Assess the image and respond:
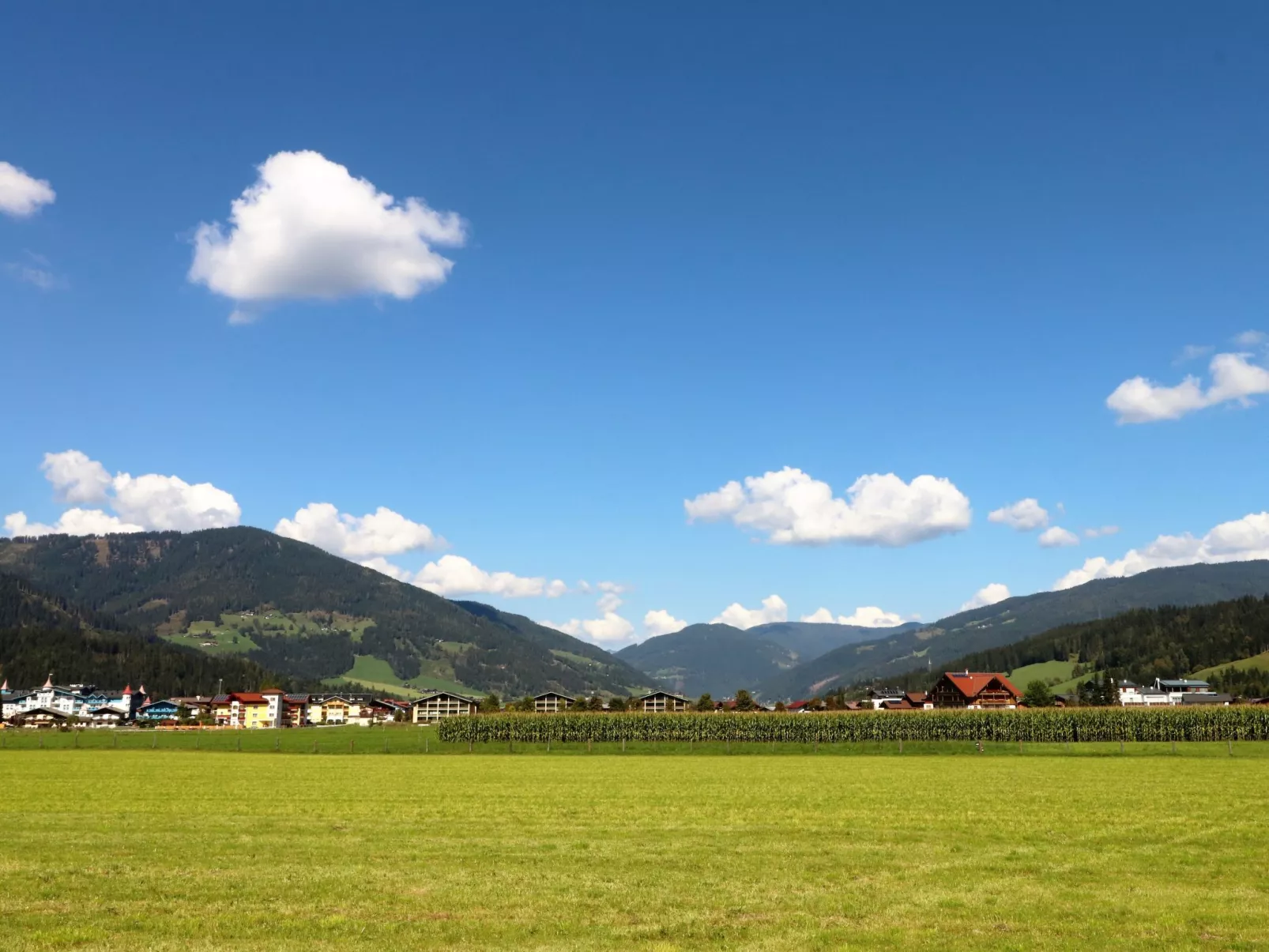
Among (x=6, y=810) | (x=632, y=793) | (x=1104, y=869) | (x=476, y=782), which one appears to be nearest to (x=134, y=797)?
(x=6, y=810)

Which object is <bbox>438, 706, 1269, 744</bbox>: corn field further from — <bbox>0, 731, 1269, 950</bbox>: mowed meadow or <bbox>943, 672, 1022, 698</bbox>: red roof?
<bbox>943, 672, 1022, 698</bbox>: red roof

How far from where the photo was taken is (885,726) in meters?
98.4

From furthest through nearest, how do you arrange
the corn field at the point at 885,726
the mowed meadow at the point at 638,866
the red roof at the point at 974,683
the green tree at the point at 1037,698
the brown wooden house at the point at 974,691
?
1. the green tree at the point at 1037,698
2. the red roof at the point at 974,683
3. the brown wooden house at the point at 974,691
4. the corn field at the point at 885,726
5. the mowed meadow at the point at 638,866

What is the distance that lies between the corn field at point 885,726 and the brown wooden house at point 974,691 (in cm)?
8194

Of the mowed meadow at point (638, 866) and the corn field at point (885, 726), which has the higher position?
the mowed meadow at point (638, 866)

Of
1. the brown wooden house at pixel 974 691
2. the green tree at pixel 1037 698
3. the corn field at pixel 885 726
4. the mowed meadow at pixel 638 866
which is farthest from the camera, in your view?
the green tree at pixel 1037 698

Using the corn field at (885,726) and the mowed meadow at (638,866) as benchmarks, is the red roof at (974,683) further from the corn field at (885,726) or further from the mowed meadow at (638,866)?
the mowed meadow at (638,866)

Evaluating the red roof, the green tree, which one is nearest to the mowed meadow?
the red roof

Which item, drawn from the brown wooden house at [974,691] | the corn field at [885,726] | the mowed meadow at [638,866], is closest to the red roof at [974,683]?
the brown wooden house at [974,691]

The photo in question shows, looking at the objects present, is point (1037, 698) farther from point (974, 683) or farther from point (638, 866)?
point (638, 866)

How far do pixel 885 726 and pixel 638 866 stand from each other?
82.8 m

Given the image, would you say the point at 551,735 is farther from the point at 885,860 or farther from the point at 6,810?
the point at 885,860

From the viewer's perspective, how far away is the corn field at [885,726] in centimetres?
9306

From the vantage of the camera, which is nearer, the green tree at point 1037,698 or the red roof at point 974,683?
the red roof at point 974,683
